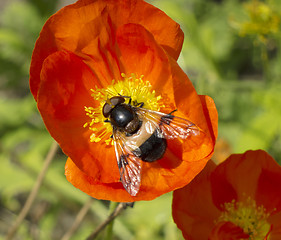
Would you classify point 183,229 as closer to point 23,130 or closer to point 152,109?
point 152,109

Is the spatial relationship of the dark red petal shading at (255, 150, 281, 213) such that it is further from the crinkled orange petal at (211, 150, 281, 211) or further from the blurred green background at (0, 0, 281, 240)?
the blurred green background at (0, 0, 281, 240)

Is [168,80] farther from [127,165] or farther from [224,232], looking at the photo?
[224,232]

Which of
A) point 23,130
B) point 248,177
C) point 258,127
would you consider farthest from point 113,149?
point 23,130

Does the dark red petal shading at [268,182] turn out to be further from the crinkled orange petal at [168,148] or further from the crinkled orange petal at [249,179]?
the crinkled orange petal at [168,148]

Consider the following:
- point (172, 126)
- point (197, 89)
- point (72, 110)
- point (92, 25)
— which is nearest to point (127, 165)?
point (172, 126)

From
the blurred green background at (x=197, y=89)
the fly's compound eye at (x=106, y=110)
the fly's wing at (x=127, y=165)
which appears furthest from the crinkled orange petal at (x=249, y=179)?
the blurred green background at (x=197, y=89)

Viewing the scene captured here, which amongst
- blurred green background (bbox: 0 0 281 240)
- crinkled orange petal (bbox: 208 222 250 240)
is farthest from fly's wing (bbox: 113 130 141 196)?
blurred green background (bbox: 0 0 281 240)
